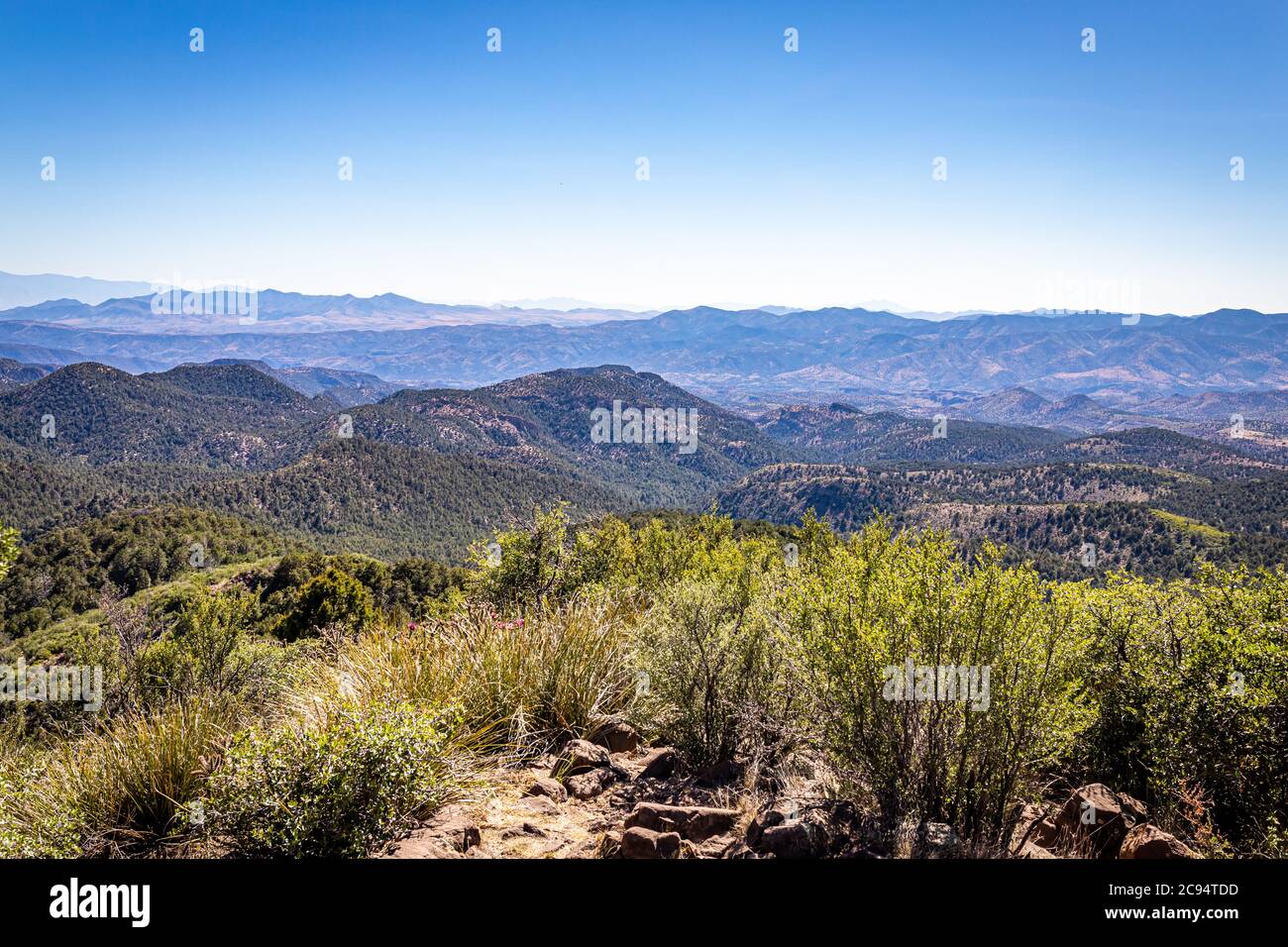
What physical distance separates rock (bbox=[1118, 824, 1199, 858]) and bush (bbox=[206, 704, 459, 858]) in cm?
506

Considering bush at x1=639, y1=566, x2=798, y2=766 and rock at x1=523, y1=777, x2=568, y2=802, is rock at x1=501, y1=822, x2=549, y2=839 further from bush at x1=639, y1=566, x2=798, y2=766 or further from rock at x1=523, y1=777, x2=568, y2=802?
bush at x1=639, y1=566, x2=798, y2=766

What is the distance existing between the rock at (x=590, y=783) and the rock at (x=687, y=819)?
32.5 inches

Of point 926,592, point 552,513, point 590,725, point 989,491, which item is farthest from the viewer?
point 989,491

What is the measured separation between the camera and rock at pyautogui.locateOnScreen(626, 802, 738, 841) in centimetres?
518

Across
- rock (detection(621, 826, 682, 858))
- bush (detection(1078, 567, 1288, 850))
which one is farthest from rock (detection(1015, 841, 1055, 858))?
rock (detection(621, 826, 682, 858))

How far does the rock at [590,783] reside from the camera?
6.07 metres

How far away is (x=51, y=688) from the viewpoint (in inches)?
1046

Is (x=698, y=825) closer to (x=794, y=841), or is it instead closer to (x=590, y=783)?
(x=794, y=841)

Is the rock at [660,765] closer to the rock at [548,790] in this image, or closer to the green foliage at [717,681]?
the green foliage at [717,681]
